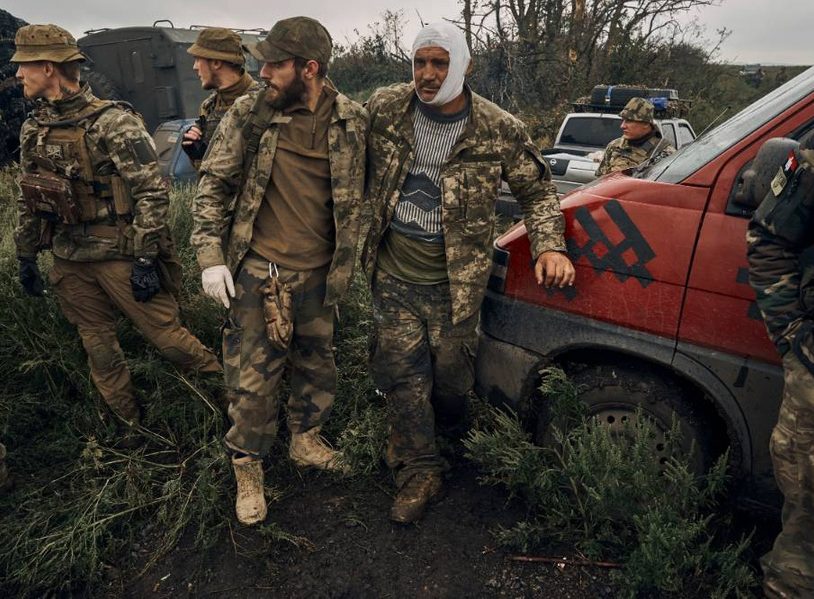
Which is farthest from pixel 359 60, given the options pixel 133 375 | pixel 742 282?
pixel 742 282

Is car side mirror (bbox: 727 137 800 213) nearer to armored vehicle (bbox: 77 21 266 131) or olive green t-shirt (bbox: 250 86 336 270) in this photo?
olive green t-shirt (bbox: 250 86 336 270)

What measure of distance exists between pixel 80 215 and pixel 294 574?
2048 millimetres

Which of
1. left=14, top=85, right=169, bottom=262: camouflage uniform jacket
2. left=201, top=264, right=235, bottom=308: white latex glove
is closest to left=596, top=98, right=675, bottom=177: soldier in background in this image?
left=14, top=85, right=169, bottom=262: camouflage uniform jacket

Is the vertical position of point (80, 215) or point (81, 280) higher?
point (80, 215)

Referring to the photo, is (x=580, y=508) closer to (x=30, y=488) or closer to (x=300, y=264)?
(x=300, y=264)

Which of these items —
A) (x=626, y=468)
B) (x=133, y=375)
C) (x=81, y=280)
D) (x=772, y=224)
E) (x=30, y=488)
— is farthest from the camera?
(x=133, y=375)

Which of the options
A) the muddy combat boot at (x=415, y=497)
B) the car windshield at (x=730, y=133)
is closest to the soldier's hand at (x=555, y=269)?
the car windshield at (x=730, y=133)

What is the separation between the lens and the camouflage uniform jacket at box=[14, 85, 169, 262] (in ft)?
9.84

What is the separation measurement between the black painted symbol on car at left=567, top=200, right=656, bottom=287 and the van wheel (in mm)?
414

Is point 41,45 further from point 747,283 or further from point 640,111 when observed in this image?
point 640,111

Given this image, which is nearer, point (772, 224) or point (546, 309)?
point (772, 224)

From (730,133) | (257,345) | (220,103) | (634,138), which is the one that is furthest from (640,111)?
(257,345)

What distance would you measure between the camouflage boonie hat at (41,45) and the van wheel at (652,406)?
2.92 meters

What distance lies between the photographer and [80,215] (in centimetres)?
303
